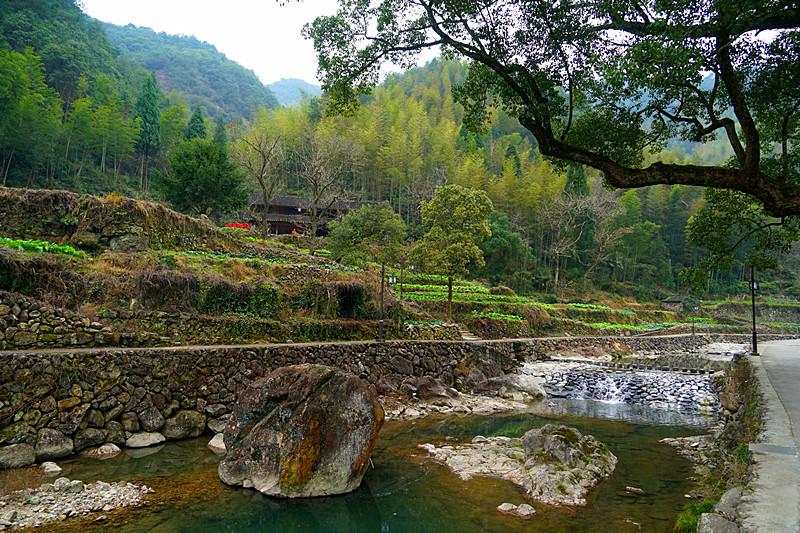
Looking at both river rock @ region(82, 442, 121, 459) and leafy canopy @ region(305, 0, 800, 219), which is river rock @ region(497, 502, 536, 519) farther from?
river rock @ region(82, 442, 121, 459)

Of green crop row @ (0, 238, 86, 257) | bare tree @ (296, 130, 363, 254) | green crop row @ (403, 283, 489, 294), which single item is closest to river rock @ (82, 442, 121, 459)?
green crop row @ (0, 238, 86, 257)

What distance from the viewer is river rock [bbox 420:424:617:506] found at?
7.84 meters

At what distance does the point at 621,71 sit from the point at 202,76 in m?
108

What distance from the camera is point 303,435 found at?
773 centimetres

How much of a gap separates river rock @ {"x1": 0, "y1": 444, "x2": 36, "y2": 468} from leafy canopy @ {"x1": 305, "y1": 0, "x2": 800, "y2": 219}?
932cm

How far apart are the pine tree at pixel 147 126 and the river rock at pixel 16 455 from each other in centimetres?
3668

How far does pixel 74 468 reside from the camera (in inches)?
324

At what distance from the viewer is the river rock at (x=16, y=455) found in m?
7.95

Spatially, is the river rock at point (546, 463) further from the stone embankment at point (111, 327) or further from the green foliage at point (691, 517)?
the stone embankment at point (111, 327)

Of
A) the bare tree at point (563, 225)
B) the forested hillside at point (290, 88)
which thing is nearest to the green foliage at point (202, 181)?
the bare tree at point (563, 225)

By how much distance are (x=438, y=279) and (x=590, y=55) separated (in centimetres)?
2377

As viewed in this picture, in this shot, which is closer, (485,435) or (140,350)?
(140,350)

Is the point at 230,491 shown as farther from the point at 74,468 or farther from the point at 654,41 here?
the point at 654,41

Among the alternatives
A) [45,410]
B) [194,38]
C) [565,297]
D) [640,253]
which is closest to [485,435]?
[45,410]
